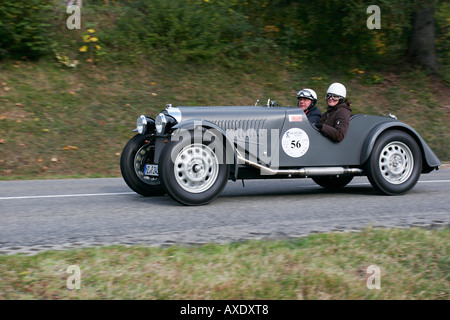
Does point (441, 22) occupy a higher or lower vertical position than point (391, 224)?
higher

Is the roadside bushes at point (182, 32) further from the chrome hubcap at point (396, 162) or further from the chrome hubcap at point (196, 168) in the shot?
the chrome hubcap at point (196, 168)

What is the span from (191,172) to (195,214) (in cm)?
65

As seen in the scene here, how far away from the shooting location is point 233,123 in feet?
24.1

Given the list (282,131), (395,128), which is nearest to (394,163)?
(395,128)

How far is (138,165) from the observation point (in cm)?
774

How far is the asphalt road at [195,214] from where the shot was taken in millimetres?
5285

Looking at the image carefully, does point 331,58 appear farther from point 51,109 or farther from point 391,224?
point 391,224

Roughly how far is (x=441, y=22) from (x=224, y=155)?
41.6 ft

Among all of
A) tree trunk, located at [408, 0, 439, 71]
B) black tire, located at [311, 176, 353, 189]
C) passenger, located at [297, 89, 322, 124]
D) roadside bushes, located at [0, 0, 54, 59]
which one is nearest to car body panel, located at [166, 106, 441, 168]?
passenger, located at [297, 89, 322, 124]

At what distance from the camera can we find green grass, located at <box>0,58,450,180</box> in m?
11.9

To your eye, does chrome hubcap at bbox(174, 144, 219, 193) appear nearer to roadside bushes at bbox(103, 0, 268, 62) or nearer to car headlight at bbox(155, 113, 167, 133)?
car headlight at bbox(155, 113, 167, 133)
